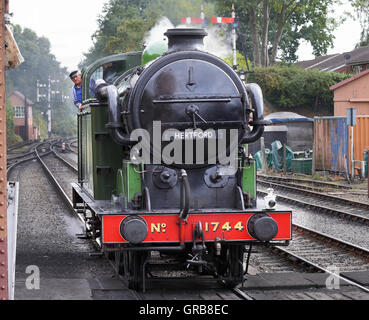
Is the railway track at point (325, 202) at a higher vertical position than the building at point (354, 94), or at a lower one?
lower

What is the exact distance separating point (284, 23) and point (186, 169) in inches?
1404

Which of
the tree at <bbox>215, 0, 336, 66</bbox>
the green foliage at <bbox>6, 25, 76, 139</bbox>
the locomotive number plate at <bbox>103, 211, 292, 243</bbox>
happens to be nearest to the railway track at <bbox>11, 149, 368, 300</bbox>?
the locomotive number plate at <bbox>103, 211, 292, 243</bbox>

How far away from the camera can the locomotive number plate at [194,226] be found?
6.67 m

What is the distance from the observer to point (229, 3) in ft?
130

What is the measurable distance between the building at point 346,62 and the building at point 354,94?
57.9ft

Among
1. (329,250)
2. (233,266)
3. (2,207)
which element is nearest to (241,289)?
(233,266)

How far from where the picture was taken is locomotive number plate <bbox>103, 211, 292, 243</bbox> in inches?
263

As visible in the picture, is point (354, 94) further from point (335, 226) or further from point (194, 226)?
point (194, 226)

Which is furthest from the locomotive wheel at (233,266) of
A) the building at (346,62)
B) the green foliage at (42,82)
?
the green foliage at (42,82)

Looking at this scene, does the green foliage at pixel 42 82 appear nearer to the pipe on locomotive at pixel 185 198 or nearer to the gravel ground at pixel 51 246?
the gravel ground at pixel 51 246

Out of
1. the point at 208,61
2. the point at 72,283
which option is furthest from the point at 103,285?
the point at 208,61

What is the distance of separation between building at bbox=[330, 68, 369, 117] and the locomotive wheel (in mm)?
20186

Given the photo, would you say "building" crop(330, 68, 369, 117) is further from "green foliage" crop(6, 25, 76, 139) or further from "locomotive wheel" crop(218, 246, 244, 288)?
"green foliage" crop(6, 25, 76, 139)

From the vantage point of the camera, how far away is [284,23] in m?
41.3
